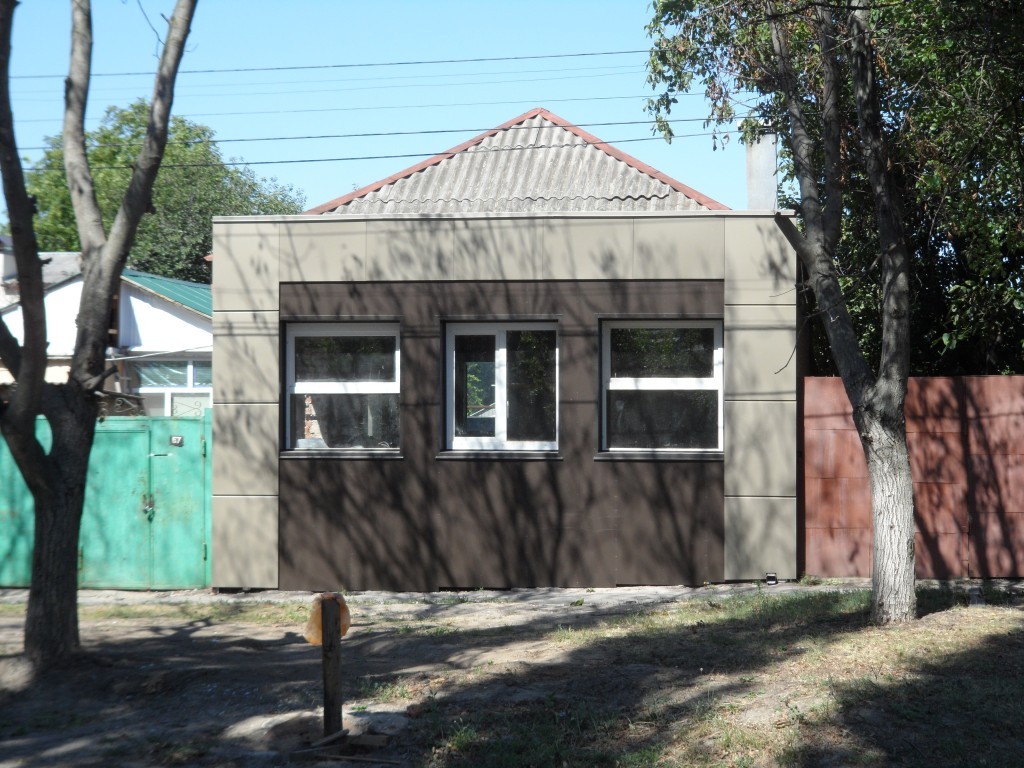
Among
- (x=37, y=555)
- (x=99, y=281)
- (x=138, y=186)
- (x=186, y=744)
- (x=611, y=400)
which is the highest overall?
(x=138, y=186)

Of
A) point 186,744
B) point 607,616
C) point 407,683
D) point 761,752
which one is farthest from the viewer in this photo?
point 607,616

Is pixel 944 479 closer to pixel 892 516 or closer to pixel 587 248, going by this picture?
pixel 892 516

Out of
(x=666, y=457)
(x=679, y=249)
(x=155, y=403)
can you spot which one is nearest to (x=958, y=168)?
(x=679, y=249)

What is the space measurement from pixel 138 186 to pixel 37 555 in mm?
2788

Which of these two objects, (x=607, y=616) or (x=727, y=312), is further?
(x=727, y=312)

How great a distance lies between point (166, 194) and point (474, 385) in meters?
36.0

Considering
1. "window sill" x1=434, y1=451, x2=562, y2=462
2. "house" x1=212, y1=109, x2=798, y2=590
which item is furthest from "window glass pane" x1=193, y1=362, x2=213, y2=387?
"window sill" x1=434, y1=451, x2=562, y2=462

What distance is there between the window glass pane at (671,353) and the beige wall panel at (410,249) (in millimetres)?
2282

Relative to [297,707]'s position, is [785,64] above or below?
above

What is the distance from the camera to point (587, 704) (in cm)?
691

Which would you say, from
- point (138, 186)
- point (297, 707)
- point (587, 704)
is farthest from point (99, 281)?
point (587, 704)

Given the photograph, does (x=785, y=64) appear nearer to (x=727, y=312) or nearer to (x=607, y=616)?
(x=727, y=312)

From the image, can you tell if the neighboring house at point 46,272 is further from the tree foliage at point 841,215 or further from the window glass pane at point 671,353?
the tree foliage at point 841,215

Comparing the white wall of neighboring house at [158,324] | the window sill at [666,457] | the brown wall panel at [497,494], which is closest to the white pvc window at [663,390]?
the window sill at [666,457]
